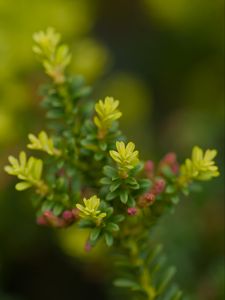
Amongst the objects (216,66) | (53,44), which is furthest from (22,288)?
(216,66)

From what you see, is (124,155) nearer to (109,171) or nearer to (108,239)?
(109,171)

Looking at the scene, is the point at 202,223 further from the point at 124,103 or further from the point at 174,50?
the point at 174,50

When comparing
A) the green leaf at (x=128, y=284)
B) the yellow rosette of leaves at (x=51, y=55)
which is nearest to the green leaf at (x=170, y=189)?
the green leaf at (x=128, y=284)

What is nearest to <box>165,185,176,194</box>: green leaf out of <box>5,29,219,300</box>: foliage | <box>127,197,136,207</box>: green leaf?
<box>5,29,219,300</box>: foliage

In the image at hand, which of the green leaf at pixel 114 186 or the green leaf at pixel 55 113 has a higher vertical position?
the green leaf at pixel 55 113

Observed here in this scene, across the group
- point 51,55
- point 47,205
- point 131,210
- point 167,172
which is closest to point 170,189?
point 167,172

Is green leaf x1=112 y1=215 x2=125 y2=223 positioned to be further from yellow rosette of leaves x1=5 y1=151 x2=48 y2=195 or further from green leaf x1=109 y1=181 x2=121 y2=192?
yellow rosette of leaves x1=5 y1=151 x2=48 y2=195

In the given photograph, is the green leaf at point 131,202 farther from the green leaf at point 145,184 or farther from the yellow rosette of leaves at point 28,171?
the yellow rosette of leaves at point 28,171
